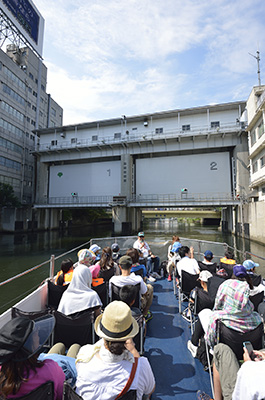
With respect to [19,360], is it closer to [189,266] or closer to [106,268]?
[106,268]

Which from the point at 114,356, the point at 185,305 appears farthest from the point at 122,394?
the point at 185,305

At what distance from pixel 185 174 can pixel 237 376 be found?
2479 cm

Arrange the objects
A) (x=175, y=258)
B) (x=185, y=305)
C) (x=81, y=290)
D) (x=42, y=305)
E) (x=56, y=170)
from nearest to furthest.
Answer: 1. (x=81, y=290)
2. (x=42, y=305)
3. (x=185, y=305)
4. (x=175, y=258)
5. (x=56, y=170)

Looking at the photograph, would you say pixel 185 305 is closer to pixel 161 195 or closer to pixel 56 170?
pixel 161 195

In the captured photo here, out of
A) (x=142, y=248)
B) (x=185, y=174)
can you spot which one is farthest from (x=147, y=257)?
(x=185, y=174)

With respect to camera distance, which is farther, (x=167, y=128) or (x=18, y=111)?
(x=18, y=111)

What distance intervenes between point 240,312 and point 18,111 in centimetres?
3728

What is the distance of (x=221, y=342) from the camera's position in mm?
1996

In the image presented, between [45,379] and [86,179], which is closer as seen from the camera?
[45,379]

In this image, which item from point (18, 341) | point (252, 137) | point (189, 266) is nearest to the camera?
point (18, 341)

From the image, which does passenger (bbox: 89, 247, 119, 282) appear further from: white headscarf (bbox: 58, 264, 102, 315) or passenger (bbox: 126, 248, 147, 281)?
white headscarf (bbox: 58, 264, 102, 315)

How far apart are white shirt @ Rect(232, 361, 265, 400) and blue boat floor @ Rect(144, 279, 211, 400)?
45.1 inches

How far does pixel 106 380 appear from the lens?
127cm

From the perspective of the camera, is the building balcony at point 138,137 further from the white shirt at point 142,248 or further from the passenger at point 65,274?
the passenger at point 65,274
